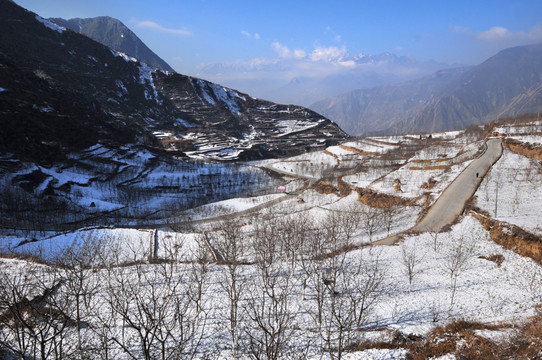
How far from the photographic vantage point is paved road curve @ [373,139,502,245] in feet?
101

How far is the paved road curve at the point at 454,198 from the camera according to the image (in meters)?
30.7

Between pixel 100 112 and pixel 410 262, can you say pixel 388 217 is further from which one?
pixel 100 112

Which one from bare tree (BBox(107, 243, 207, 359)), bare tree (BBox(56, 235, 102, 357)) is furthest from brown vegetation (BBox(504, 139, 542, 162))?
bare tree (BBox(56, 235, 102, 357))

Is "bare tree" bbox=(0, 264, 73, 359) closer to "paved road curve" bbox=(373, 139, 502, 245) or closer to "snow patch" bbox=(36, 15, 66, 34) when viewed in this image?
"paved road curve" bbox=(373, 139, 502, 245)

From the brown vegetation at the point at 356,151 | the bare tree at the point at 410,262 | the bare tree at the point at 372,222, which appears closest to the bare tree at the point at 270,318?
the bare tree at the point at 410,262

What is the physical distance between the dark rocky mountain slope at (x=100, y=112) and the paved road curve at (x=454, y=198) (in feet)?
253

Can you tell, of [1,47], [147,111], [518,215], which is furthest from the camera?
[147,111]

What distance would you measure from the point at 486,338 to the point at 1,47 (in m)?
178

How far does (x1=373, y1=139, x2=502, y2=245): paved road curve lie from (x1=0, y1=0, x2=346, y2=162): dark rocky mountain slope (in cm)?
7716

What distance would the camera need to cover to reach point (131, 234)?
117ft

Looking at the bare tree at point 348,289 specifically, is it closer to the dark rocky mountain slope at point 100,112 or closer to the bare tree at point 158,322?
the bare tree at point 158,322

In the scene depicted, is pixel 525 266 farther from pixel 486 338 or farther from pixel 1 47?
pixel 1 47

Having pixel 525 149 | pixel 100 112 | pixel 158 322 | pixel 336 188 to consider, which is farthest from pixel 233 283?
pixel 100 112

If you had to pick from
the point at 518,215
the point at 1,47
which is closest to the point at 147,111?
the point at 1,47
